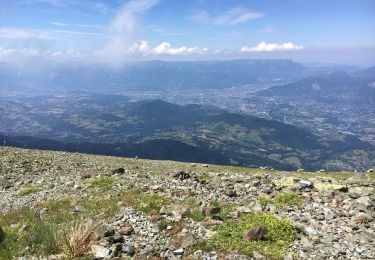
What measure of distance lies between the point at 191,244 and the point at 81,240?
5068 mm

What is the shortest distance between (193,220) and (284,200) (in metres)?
6.24

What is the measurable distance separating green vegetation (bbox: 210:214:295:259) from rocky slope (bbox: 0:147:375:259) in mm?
46

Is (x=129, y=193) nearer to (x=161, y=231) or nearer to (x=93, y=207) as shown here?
(x=93, y=207)

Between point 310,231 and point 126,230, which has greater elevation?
point 310,231

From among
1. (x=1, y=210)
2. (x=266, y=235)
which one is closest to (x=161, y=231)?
(x=266, y=235)

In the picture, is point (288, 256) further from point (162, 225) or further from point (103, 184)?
point (103, 184)

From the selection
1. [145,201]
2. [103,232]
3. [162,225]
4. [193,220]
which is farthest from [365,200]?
[103,232]

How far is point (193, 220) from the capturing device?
1934 centimetres

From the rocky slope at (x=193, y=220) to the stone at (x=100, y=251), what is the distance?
1.7 inches

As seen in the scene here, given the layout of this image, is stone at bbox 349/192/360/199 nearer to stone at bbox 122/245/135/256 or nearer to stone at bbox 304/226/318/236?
stone at bbox 304/226/318/236

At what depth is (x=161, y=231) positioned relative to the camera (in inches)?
726

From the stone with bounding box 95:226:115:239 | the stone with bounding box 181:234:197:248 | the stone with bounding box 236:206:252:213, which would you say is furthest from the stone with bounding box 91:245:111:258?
the stone with bounding box 236:206:252:213

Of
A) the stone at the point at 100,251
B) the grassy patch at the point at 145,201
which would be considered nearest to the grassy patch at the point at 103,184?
the grassy patch at the point at 145,201

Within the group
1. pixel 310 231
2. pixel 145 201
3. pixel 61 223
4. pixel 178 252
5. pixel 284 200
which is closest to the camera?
pixel 178 252
